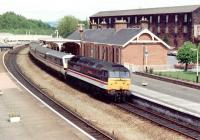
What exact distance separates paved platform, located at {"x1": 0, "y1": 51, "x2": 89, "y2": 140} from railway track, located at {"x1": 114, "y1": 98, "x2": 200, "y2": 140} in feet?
20.1

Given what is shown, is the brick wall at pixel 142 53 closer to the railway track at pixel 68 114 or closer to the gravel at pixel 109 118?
the gravel at pixel 109 118

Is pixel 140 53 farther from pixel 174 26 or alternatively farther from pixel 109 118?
pixel 174 26

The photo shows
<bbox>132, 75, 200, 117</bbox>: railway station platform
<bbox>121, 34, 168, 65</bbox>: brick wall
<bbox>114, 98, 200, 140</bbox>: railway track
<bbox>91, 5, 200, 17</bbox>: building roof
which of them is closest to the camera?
<bbox>114, 98, 200, 140</bbox>: railway track

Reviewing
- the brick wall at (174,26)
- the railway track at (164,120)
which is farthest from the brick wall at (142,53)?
the brick wall at (174,26)

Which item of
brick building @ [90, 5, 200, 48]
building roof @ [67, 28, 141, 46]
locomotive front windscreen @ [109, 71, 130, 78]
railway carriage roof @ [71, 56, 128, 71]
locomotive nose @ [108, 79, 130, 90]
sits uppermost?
brick building @ [90, 5, 200, 48]

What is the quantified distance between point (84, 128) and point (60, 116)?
3635 mm

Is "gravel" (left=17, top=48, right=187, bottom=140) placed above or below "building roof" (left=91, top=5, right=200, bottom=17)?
below

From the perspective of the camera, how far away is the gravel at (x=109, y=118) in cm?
2616

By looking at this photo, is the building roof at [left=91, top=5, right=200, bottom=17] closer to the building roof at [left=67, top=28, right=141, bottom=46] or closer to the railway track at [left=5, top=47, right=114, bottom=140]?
the building roof at [left=67, top=28, right=141, bottom=46]

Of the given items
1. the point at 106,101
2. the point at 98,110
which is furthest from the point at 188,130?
the point at 106,101

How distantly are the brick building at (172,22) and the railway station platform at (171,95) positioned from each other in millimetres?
49450

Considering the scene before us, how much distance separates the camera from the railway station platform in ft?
108

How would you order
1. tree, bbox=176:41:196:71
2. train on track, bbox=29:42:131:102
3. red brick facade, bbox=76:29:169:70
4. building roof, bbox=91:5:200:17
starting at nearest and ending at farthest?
train on track, bbox=29:42:131:102, tree, bbox=176:41:196:71, red brick facade, bbox=76:29:169:70, building roof, bbox=91:5:200:17

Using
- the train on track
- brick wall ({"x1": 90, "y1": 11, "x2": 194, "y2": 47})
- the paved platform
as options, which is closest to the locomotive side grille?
the train on track
